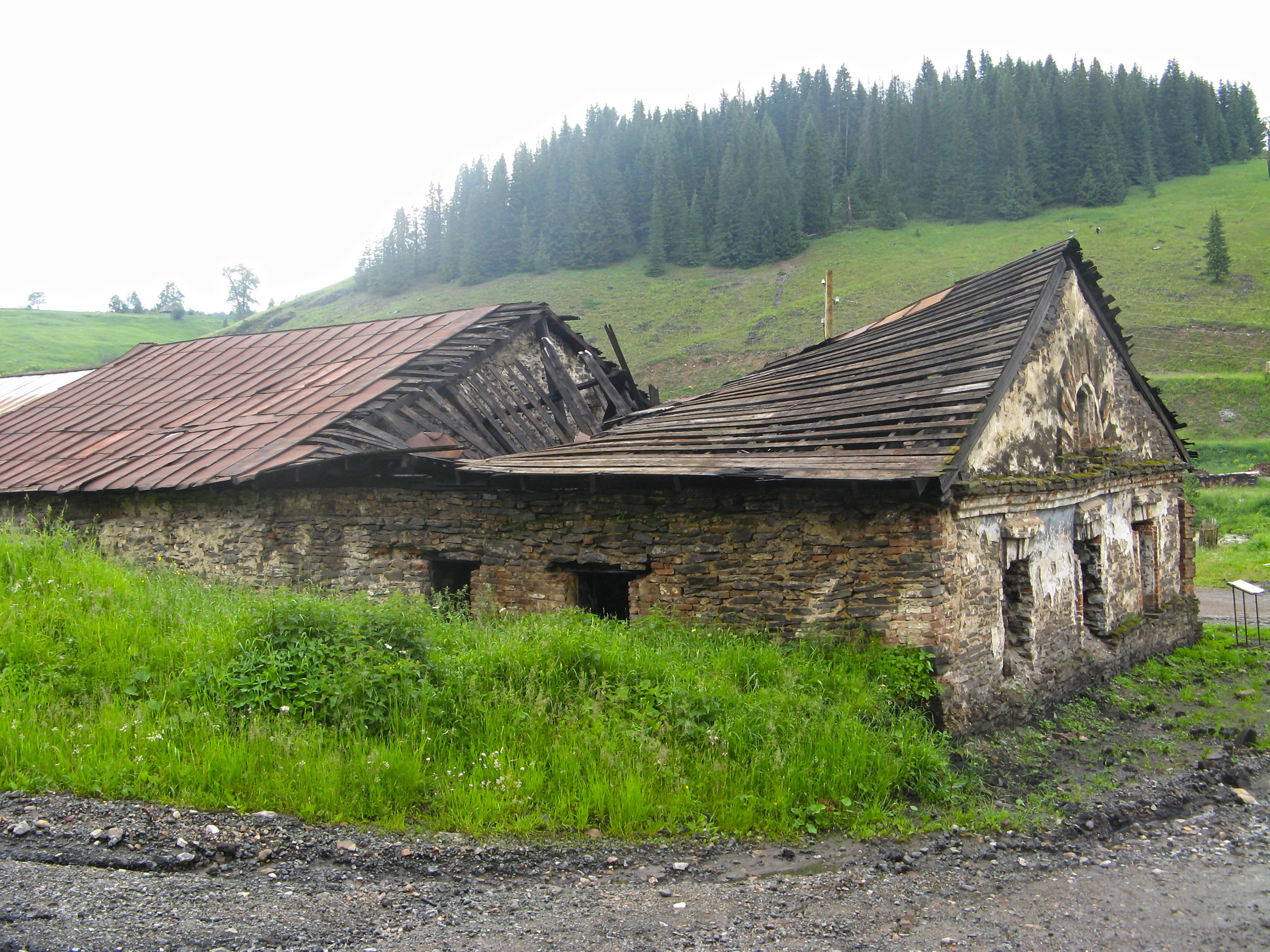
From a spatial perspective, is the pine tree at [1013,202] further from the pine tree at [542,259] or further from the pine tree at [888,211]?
the pine tree at [542,259]

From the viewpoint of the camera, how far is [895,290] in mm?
51312

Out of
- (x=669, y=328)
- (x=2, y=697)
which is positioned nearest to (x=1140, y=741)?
(x=2, y=697)

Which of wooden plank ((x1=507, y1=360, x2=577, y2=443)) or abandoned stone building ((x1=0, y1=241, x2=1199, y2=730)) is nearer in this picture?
abandoned stone building ((x1=0, y1=241, x2=1199, y2=730))

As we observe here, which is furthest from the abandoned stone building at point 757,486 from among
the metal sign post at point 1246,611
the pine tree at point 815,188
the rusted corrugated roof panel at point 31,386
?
the pine tree at point 815,188

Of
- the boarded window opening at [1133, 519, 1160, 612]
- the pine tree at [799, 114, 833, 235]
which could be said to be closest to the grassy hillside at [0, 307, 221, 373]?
the pine tree at [799, 114, 833, 235]

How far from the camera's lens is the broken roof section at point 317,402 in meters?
11.1

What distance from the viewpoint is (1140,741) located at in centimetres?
816

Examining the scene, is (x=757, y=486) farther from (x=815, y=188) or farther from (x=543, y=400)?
(x=815, y=188)

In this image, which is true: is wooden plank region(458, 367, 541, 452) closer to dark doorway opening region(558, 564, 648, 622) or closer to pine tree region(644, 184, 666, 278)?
dark doorway opening region(558, 564, 648, 622)

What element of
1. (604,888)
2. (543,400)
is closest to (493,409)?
(543,400)

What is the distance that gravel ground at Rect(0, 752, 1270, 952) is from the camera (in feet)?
13.3

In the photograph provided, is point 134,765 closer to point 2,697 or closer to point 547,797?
point 2,697

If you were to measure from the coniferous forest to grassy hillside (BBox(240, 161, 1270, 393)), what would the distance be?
2.60 meters

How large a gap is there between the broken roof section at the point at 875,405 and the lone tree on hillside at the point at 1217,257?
45036mm
